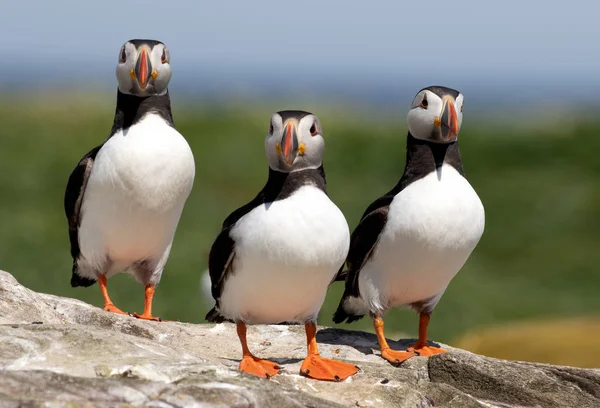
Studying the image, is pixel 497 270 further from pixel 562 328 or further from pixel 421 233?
pixel 421 233

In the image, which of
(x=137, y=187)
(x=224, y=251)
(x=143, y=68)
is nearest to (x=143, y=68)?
(x=143, y=68)

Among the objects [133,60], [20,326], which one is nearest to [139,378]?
[20,326]

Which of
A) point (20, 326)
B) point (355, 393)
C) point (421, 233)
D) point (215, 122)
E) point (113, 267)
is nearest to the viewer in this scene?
point (20, 326)

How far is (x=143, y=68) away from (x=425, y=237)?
2.87 metres

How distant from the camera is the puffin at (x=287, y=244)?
294 inches

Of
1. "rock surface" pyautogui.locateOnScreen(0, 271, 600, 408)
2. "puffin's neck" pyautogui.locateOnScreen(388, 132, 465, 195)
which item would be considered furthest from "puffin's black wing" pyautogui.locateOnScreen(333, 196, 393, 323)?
"rock surface" pyautogui.locateOnScreen(0, 271, 600, 408)

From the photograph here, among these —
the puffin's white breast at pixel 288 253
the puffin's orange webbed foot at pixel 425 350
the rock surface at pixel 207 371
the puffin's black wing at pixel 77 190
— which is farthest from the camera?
the puffin's black wing at pixel 77 190

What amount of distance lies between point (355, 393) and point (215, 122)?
21.0m

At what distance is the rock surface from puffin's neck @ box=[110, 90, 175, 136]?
1677 mm

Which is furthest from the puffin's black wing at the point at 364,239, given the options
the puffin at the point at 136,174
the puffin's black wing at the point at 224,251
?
the puffin at the point at 136,174

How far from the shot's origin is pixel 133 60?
946 centimetres

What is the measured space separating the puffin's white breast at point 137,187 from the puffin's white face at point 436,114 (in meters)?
2.07

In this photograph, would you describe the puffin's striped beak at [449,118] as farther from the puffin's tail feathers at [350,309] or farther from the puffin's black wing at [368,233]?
the puffin's tail feathers at [350,309]

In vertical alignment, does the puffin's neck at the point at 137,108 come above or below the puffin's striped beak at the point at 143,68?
below
